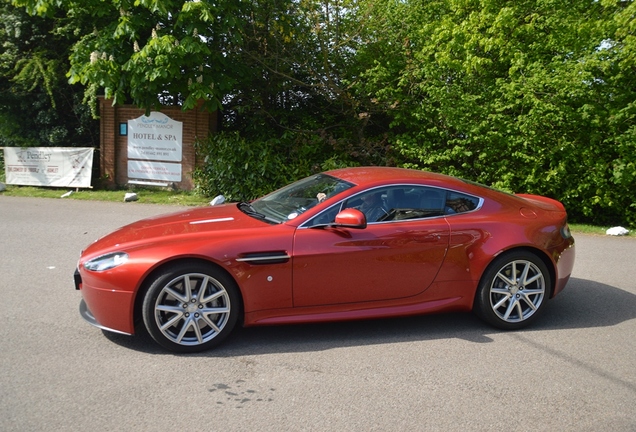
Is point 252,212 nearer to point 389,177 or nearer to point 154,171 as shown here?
point 389,177

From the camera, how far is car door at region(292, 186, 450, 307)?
4.67 m

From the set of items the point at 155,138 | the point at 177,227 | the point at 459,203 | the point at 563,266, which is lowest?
the point at 563,266

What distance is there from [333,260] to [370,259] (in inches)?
12.9

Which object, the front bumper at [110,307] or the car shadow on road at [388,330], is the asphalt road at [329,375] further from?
the front bumper at [110,307]

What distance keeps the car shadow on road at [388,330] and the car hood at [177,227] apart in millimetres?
776

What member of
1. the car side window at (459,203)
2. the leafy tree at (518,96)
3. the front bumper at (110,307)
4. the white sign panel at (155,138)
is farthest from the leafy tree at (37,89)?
the car side window at (459,203)

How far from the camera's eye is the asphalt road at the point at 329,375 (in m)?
3.59

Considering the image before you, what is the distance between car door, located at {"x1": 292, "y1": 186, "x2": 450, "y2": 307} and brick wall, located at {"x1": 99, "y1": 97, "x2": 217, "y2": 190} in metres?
9.77

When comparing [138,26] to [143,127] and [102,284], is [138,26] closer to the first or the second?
[143,127]

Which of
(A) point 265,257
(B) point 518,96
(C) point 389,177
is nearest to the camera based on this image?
(A) point 265,257

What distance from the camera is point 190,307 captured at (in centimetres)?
447

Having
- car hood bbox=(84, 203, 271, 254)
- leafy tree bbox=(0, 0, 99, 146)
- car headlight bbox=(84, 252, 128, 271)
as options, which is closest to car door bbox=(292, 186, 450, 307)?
car hood bbox=(84, 203, 271, 254)

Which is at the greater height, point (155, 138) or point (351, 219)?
point (155, 138)

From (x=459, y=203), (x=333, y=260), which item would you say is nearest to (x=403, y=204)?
(x=459, y=203)
